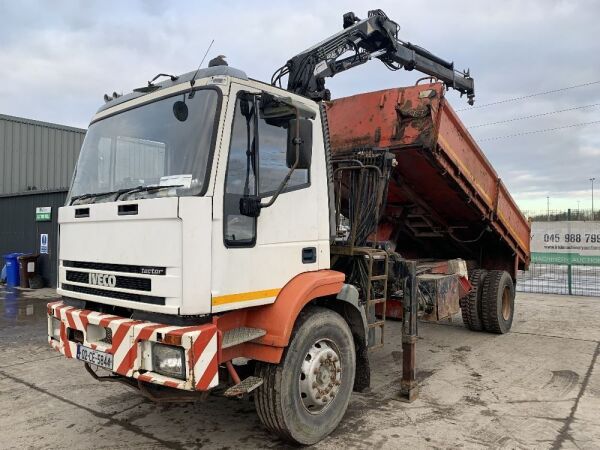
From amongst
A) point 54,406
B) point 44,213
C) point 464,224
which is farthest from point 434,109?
point 44,213

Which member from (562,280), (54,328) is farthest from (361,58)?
(562,280)

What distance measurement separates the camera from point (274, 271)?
12.0 ft

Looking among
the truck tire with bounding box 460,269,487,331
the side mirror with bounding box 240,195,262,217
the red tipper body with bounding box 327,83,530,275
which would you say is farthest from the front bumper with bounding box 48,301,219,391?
the truck tire with bounding box 460,269,487,331

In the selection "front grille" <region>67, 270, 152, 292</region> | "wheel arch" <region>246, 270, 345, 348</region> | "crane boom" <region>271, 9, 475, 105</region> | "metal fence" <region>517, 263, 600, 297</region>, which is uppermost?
"crane boom" <region>271, 9, 475, 105</region>

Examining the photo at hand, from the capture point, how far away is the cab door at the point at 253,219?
3.25 m

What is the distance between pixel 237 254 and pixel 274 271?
1.39 feet

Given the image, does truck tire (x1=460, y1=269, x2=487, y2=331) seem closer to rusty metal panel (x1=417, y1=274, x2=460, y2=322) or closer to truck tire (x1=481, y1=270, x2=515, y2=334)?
truck tire (x1=481, y1=270, x2=515, y2=334)

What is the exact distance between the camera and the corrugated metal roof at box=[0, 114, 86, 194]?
16.6 m

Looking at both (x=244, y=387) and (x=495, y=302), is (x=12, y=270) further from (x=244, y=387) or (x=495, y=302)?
(x=244, y=387)

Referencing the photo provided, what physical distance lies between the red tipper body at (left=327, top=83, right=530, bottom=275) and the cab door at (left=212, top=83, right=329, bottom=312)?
Result: 2.30 metres

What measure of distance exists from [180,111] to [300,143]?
913mm

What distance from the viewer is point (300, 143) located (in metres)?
3.38

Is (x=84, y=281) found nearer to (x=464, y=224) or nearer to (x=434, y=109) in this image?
(x=434, y=109)

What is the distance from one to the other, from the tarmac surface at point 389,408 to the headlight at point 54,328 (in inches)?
33.6
